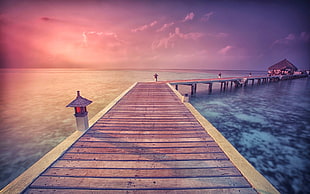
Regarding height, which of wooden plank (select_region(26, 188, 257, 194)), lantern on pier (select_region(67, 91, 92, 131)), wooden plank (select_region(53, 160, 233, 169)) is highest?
lantern on pier (select_region(67, 91, 92, 131))

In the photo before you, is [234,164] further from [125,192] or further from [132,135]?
[132,135]

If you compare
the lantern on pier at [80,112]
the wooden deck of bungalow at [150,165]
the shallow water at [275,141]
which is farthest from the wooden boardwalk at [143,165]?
the shallow water at [275,141]

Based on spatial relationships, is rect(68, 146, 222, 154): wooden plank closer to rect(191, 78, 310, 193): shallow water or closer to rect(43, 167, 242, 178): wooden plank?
rect(43, 167, 242, 178): wooden plank

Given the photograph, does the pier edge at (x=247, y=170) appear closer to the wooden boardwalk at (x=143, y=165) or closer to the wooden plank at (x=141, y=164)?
the wooden boardwalk at (x=143, y=165)

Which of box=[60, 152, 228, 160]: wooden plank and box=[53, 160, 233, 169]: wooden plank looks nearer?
box=[53, 160, 233, 169]: wooden plank

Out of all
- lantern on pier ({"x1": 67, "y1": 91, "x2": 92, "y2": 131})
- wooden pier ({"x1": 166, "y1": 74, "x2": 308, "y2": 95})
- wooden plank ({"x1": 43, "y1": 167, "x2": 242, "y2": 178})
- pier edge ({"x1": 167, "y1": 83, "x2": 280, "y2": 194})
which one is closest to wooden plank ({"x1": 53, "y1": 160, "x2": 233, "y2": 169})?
wooden plank ({"x1": 43, "y1": 167, "x2": 242, "y2": 178})

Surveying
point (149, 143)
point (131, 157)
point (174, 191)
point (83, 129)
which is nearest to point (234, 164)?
point (174, 191)

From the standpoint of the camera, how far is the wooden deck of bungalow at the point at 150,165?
271 cm

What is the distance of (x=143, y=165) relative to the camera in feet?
10.8

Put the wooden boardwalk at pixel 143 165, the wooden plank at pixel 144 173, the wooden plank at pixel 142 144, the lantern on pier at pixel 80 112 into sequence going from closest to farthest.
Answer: the wooden boardwalk at pixel 143 165, the wooden plank at pixel 144 173, the wooden plank at pixel 142 144, the lantern on pier at pixel 80 112

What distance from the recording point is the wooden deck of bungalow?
2.71 meters

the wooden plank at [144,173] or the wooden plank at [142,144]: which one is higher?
the wooden plank at [142,144]

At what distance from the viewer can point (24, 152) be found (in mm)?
7449

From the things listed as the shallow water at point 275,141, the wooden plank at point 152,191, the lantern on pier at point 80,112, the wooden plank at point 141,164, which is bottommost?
the shallow water at point 275,141
